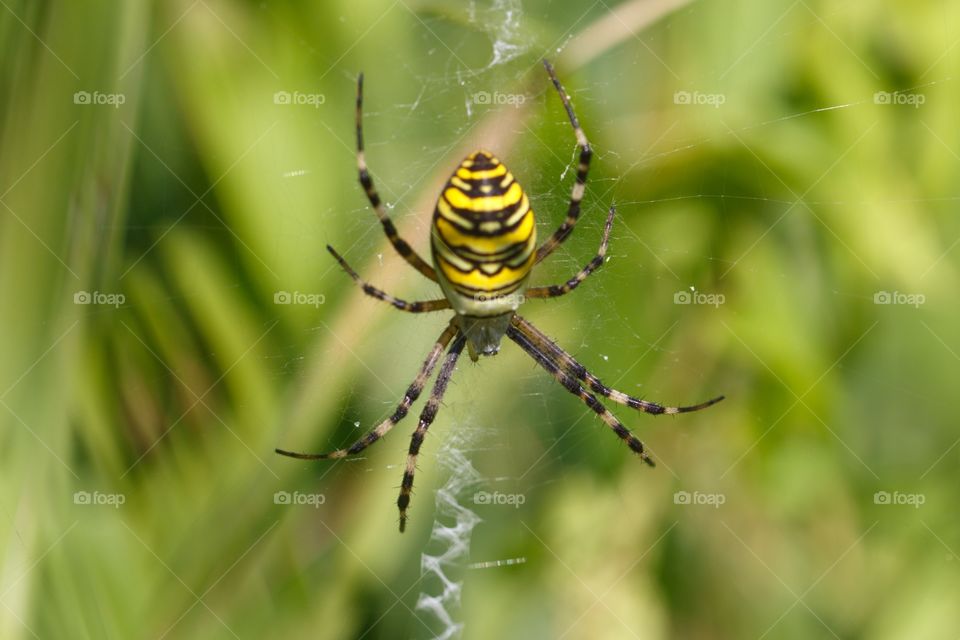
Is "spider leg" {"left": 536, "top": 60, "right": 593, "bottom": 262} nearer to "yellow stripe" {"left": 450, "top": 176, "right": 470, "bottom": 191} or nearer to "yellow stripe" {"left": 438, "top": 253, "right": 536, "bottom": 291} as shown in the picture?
"yellow stripe" {"left": 438, "top": 253, "right": 536, "bottom": 291}

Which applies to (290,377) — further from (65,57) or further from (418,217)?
(65,57)

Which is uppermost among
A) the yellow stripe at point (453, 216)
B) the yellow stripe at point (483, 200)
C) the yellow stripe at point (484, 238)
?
the yellow stripe at point (483, 200)

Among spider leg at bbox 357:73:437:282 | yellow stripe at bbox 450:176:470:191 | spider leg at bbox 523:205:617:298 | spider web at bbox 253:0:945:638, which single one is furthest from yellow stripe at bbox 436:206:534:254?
spider leg at bbox 523:205:617:298

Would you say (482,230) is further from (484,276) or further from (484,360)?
(484,360)

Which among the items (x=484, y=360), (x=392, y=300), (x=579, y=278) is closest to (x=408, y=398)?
(x=484, y=360)

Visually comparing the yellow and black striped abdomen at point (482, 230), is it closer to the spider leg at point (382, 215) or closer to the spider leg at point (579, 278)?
the spider leg at point (382, 215)

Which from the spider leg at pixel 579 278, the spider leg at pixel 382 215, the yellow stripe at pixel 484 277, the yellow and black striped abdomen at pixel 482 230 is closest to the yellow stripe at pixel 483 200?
the yellow and black striped abdomen at pixel 482 230

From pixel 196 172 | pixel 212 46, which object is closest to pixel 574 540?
pixel 196 172
